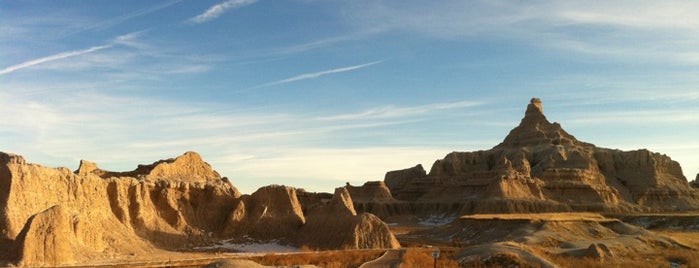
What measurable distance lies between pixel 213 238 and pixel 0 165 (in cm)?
1497

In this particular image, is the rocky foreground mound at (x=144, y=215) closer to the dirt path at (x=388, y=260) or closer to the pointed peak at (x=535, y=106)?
the dirt path at (x=388, y=260)

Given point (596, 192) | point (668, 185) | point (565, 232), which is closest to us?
point (565, 232)

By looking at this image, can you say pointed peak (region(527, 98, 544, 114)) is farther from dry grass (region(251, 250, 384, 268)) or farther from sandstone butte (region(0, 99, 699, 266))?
dry grass (region(251, 250, 384, 268))

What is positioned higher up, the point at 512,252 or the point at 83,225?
the point at 83,225

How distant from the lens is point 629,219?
280 feet

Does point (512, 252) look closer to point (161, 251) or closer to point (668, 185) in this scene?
point (161, 251)

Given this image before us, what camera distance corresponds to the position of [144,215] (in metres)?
41.8

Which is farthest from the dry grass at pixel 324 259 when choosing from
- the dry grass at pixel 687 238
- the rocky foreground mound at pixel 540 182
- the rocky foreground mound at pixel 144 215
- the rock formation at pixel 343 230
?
the rocky foreground mound at pixel 540 182

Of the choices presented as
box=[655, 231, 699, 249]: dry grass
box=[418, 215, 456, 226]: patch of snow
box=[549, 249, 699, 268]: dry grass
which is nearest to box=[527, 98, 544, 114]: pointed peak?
box=[418, 215, 456, 226]: patch of snow

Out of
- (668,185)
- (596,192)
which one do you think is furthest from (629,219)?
(668,185)

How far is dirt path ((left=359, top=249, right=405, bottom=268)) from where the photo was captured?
32.6 metres

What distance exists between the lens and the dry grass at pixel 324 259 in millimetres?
34397

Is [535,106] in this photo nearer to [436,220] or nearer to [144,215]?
[436,220]

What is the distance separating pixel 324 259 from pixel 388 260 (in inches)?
135
